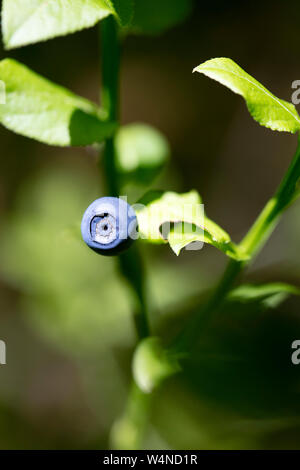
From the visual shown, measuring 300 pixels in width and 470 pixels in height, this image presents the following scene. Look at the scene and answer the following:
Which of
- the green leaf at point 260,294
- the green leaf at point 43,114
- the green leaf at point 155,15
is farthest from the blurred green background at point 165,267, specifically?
the green leaf at point 155,15

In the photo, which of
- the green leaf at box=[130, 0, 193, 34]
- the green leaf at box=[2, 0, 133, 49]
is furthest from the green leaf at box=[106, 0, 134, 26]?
the green leaf at box=[130, 0, 193, 34]

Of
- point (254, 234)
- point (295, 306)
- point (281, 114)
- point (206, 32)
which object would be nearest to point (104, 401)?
point (295, 306)

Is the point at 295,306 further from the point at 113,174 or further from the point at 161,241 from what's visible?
the point at 161,241

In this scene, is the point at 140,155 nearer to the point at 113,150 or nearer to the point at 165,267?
the point at 113,150

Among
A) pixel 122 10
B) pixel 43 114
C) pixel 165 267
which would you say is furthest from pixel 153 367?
pixel 165 267

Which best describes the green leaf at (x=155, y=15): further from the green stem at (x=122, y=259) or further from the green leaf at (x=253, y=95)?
the green leaf at (x=253, y=95)

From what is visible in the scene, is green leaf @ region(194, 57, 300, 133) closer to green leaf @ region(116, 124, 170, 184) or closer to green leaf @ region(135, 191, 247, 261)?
green leaf @ region(135, 191, 247, 261)
